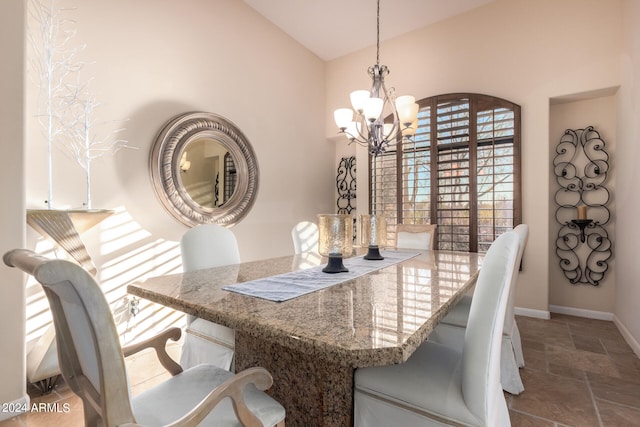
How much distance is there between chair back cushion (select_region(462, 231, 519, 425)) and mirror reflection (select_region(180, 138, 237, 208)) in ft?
8.61

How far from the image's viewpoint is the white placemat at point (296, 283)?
1154 millimetres

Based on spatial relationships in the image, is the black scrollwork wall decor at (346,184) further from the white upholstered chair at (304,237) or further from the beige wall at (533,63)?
the white upholstered chair at (304,237)

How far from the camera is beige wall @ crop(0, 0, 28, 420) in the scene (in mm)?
1646

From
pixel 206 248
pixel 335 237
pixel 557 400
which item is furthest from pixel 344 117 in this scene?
pixel 557 400

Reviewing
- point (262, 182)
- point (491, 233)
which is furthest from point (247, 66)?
point (491, 233)

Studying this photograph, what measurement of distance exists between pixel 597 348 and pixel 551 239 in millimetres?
1244

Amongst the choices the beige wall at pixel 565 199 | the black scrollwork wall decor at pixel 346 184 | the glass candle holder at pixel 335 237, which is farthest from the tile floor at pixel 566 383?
the black scrollwork wall decor at pixel 346 184

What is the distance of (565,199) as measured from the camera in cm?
329

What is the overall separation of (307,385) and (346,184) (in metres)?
3.83

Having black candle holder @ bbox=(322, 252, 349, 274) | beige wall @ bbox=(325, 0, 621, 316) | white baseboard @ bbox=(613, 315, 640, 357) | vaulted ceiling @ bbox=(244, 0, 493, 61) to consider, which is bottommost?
white baseboard @ bbox=(613, 315, 640, 357)

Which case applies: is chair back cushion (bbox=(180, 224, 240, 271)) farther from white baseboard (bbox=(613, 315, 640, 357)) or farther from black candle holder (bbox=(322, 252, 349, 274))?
white baseboard (bbox=(613, 315, 640, 357))

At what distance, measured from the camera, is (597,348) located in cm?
247

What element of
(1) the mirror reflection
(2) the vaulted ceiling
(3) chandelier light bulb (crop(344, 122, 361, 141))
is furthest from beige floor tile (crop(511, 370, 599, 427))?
(2) the vaulted ceiling

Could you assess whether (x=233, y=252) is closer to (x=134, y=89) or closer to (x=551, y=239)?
(x=134, y=89)
